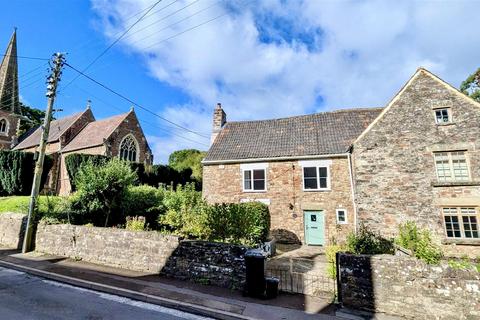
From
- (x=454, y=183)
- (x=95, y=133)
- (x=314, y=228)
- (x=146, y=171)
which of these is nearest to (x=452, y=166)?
(x=454, y=183)

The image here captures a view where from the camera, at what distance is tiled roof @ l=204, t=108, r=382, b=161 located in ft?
63.0

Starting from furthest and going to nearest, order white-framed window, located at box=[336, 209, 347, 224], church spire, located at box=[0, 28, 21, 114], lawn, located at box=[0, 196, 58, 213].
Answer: church spire, located at box=[0, 28, 21, 114] < white-framed window, located at box=[336, 209, 347, 224] < lawn, located at box=[0, 196, 58, 213]

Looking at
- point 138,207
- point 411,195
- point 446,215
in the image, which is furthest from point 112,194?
point 446,215

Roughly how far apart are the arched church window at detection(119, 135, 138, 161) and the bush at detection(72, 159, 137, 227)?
20459 millimetres

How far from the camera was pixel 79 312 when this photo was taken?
6.73 m

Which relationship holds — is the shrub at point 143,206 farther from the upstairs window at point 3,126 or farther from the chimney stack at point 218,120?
the upstairs window at point 3,126

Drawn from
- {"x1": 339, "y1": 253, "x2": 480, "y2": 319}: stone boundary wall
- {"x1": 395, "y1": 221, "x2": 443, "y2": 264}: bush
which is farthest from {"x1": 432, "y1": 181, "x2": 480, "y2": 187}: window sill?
{"x1": 339, "y1": 253, "x2": 480, "y2": 319}: stone boundary wall

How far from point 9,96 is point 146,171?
33432 mm

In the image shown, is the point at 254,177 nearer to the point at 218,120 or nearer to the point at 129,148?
the point at 218,120

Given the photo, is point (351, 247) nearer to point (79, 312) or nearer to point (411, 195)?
point (411, 195)

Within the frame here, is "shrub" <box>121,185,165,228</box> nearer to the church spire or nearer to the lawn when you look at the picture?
the lawn

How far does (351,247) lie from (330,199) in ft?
24.8

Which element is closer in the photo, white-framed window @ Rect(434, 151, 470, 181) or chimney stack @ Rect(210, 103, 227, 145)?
white-framed window @ Rect(434, 151, 470, 181)

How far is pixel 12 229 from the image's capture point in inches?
577
